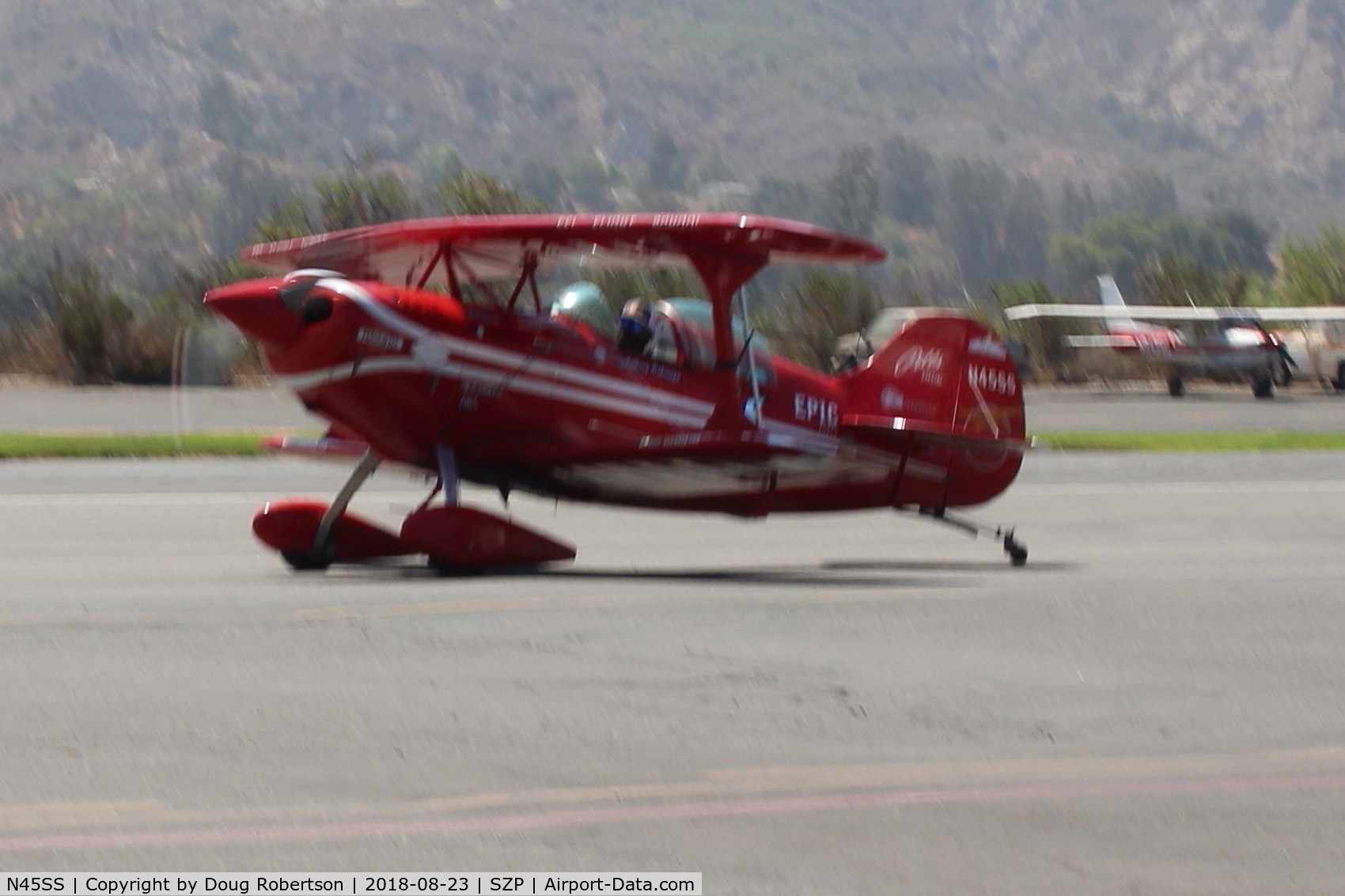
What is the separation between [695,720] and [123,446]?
→ 1772 cm

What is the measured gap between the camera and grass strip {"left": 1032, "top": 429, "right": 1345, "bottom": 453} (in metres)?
27.8

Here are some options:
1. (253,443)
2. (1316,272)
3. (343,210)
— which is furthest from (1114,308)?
(253,443)

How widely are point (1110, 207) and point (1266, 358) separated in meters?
152

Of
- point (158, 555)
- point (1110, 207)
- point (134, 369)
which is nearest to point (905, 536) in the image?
point (158, 555)

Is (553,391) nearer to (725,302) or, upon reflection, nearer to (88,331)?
(725,302)

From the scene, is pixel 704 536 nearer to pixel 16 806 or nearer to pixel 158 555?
pixel 158 555

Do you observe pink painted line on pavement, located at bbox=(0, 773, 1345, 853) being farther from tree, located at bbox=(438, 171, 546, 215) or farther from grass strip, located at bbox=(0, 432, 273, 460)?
tree, located at bbox=(438, 171, 546, 215)

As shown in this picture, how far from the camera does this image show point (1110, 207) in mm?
195750

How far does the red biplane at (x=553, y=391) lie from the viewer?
494 inches

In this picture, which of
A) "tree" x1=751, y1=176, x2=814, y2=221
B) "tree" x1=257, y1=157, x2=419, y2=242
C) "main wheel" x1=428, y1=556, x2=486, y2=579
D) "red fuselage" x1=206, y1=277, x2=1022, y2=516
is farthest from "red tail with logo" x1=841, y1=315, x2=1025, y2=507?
"tree" x1=751, y1=176, x2=814, y2=221

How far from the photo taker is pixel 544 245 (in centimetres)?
1362

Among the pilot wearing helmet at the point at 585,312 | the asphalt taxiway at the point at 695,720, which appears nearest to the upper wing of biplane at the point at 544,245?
the pilot wearing helmet at the point at 585,312

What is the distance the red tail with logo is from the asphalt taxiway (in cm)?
101

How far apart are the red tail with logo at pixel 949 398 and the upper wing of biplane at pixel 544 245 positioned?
159 cm
